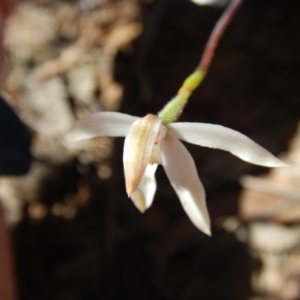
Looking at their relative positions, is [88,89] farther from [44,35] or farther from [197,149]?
[197,149]

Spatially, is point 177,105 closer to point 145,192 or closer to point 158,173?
point 145,192

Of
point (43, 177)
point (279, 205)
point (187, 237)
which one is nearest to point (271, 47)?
point (279, 205)

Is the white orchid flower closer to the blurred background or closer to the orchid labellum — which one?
the orchid labellum

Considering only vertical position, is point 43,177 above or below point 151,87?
below

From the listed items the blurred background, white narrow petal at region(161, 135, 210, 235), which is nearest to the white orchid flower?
white narrow petal at region(161, 135, 210, 235)

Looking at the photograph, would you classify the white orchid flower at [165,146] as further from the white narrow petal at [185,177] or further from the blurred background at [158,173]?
the blurred background at [158,173]

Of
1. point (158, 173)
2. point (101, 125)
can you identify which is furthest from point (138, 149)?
point (158, 173)
